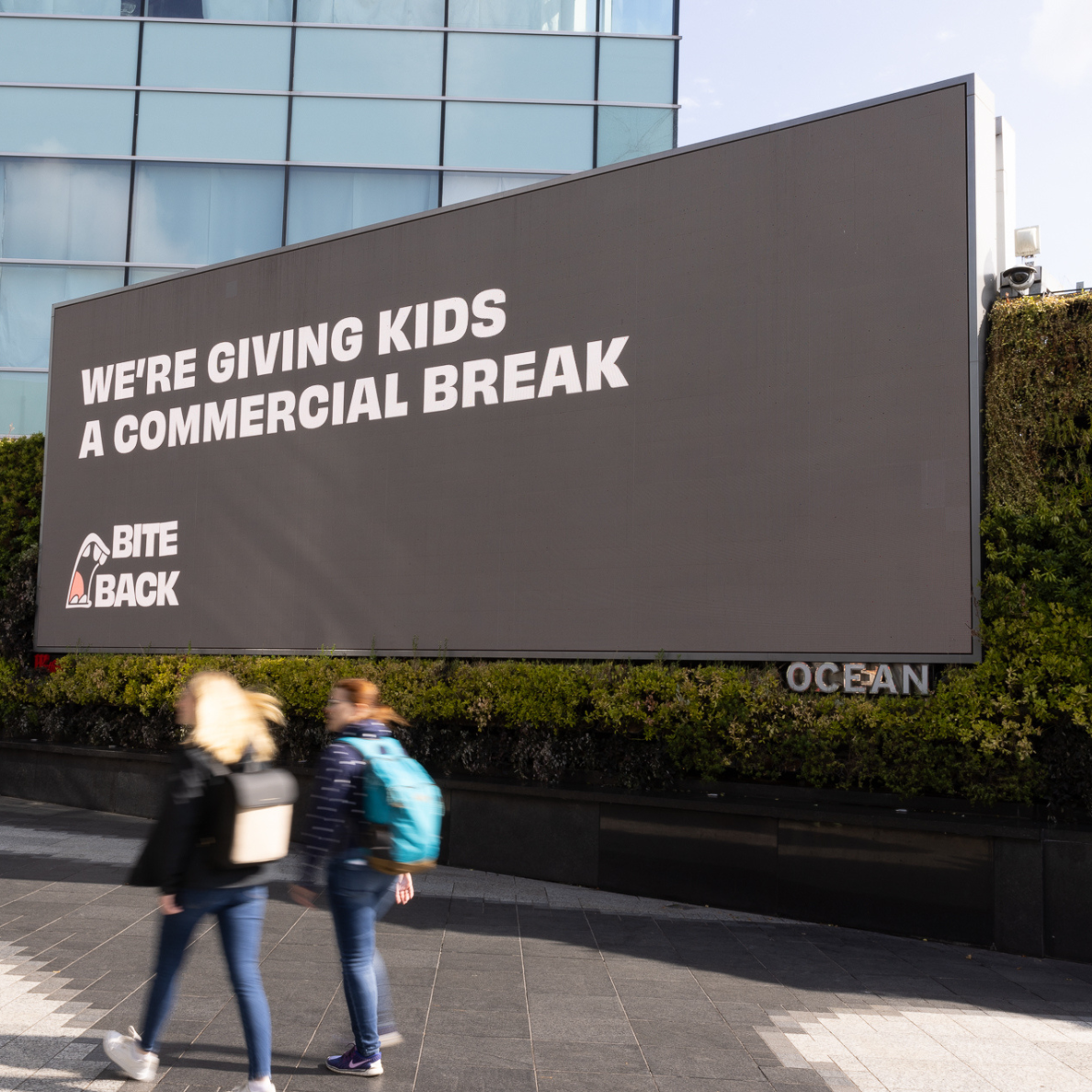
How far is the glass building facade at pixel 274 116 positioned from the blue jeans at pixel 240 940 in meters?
19.0

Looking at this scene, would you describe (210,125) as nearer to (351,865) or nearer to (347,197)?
(347,197)

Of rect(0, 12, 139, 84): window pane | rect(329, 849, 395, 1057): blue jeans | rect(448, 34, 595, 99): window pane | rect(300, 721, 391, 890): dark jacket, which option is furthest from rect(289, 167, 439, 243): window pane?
rect(329, 849, 395, 1057): blue jeans

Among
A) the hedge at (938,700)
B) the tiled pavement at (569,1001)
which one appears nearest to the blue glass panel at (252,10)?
the hedge at (938,700)

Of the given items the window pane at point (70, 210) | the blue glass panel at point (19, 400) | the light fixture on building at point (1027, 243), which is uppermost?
the window pane at point (70, 210)

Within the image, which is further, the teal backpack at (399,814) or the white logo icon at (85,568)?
the white logo icon at (85,568)

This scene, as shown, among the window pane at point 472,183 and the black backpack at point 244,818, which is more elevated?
the window pane at point 472,183

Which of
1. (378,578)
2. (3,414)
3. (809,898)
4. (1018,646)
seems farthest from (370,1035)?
(3,414)

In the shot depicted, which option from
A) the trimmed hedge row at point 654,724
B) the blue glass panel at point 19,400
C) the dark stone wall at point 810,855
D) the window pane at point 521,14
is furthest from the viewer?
the window pane at point 521,14

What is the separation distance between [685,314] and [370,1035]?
677cm

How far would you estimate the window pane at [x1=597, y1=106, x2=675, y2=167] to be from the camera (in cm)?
2145

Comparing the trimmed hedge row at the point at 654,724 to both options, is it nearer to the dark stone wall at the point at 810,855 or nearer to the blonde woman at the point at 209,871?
the dark stone wall at the point at 810,855

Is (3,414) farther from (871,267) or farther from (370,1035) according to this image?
(370,1035)

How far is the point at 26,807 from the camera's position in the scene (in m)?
13.2

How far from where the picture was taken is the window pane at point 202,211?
2177 cm
